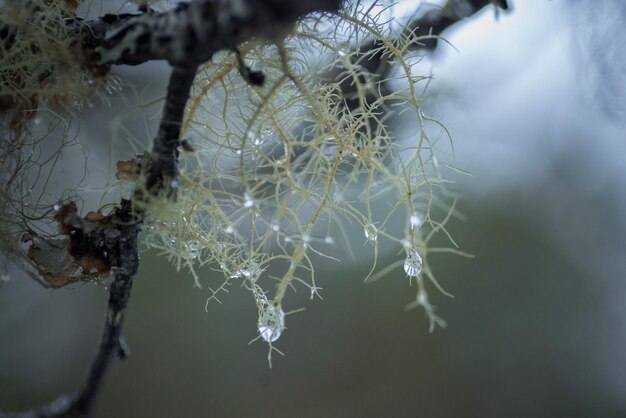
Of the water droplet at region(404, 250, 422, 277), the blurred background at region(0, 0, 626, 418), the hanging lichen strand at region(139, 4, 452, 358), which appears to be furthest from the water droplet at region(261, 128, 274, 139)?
the blurred background at region(0, 0, 626, 418)

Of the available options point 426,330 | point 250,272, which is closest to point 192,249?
point 250,272

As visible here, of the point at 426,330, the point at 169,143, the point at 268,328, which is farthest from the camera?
the point at 426,330

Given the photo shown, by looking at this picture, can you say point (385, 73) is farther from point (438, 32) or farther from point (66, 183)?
point (66, 183)

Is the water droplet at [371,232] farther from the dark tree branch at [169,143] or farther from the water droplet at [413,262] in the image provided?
the dark tree branch at [169,143]

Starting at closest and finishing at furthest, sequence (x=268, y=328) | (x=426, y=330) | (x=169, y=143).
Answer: (x=169, y=143)
(x=268, y=328)
(x=426, y=330)

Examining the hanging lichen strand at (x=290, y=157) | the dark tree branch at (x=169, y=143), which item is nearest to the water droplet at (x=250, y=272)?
the hanging lichen strand at (x=290, y=157)

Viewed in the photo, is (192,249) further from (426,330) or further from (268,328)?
(426,330)

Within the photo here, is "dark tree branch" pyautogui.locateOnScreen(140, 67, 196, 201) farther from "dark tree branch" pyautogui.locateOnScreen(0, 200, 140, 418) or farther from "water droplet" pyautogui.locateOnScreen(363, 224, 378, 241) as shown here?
"water droplet" pyautogui.locateOnScreen(363, 224, 378, 241)

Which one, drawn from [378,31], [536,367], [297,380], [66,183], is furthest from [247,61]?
[536,367]
